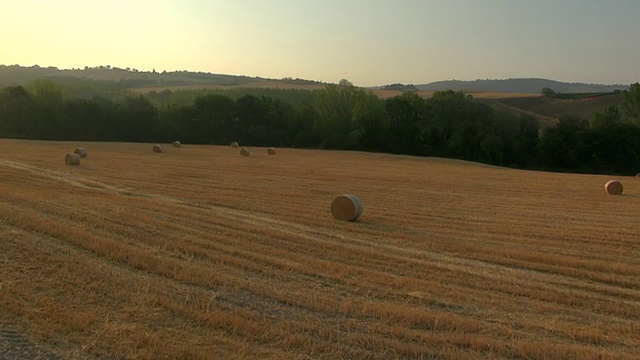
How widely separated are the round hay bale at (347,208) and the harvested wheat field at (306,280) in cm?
34

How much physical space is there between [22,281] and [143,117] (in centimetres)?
5186

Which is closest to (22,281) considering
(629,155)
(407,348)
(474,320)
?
(407,348)

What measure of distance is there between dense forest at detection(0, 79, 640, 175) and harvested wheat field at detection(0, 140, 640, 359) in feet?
136

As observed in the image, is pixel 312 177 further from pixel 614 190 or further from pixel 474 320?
pixel 474 320

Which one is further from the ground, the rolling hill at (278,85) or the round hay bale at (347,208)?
the rolling hill at (278,85)

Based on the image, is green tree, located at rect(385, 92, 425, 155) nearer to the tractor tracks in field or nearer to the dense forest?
the dense forest

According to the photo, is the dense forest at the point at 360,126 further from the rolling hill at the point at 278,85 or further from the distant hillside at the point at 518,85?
the distant hillside at the point at 518,85

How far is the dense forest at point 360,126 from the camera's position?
5288 cm

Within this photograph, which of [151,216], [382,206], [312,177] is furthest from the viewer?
[312,177]

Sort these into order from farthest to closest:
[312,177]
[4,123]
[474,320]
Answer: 1. [4,123]
2. [312,177]
3. [474,320]

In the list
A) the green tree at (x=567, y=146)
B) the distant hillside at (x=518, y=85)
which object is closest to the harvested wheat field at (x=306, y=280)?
the green tree at (x=567, y=146)

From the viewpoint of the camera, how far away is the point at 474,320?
620 centimetres

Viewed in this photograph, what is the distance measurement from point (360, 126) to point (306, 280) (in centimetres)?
5109

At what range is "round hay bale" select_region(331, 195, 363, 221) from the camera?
12.9m
